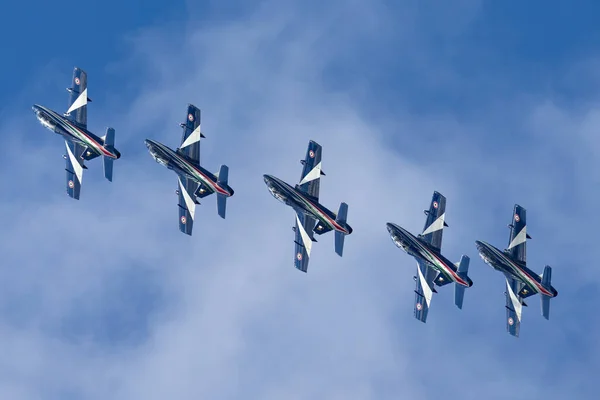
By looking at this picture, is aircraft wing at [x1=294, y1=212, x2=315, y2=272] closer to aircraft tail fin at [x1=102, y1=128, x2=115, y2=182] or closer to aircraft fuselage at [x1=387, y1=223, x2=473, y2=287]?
aircraft fuselage at [x1=387, y1=223, x2=473, y2=287]

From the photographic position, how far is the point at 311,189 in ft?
541

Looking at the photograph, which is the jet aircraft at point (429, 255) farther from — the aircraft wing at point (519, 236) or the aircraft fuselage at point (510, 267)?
the aircraft wing at point (519, 236)

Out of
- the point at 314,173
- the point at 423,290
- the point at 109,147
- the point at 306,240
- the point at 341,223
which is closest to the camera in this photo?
the point at 341,223

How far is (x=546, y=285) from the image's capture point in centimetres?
16600

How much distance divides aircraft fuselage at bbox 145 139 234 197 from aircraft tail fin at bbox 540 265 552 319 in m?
46.9

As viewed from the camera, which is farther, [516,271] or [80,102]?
[80,102]

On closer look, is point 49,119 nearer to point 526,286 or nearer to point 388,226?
point 388,226

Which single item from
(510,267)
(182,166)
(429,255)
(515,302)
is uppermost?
(182,166)

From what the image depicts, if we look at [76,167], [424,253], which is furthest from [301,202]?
[76,167]

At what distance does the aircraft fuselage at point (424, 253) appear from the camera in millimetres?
165750

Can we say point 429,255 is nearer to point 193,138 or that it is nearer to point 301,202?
point 301,202

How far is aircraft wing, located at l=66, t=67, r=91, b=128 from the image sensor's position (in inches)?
6703

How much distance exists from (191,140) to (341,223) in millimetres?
24871

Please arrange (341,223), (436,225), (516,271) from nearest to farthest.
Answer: (341,223) → (436,225) → (516,271)
